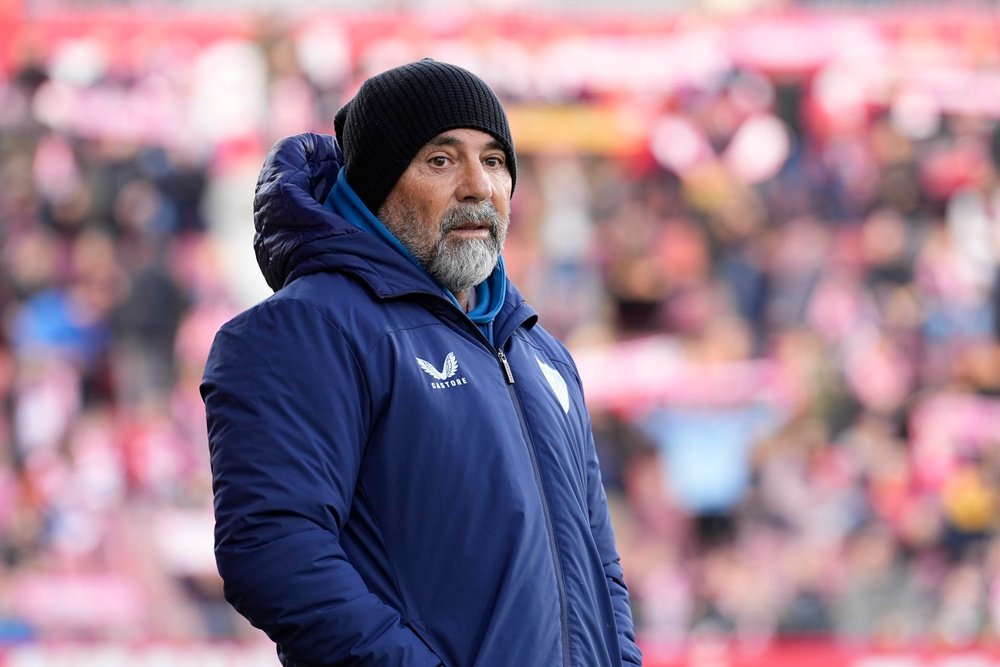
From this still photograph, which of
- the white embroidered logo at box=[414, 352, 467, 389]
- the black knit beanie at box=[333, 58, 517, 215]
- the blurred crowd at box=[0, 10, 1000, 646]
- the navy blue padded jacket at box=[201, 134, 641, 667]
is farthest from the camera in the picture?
the blurred crowd at box=[0, 10, 1000, 646]

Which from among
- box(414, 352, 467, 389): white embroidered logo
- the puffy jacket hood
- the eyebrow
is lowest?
box(414, 352, 467, 389): white embroidered logo

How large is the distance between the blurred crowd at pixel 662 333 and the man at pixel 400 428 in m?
7.10

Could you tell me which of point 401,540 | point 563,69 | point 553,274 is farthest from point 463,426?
point 563,69

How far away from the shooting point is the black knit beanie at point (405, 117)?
1.96 m

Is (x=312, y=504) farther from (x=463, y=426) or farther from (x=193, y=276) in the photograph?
(x=193, y=276)

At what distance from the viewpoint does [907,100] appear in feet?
34.1

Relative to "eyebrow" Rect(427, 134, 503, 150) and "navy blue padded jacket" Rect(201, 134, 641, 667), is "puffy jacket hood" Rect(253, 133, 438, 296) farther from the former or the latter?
"eyebrow" Rect(427, 134, 503, 150)

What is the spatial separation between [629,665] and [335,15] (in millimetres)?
9109

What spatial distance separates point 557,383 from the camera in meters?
2.08

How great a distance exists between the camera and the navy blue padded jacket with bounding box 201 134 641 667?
1692 millimetres

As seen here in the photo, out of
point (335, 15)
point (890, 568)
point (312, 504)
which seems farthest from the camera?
point (335, 15)

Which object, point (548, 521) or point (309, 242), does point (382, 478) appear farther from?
point (309, 242)

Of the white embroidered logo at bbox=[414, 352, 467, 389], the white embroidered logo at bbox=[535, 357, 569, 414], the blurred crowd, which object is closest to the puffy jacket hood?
the white embroidered logo at bbox=[414, 352, 467, 389]

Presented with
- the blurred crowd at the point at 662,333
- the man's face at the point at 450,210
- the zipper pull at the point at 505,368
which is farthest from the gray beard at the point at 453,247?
the blurred crowd at the point at 662,333
